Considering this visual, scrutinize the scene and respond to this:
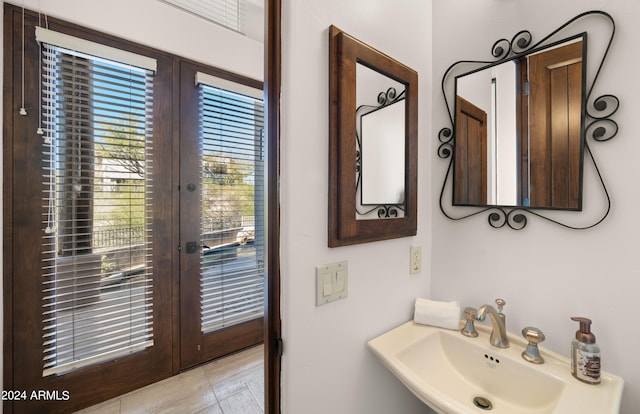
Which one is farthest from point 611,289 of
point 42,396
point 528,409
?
point 42,396

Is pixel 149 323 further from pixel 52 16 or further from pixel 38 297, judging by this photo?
pixel 52 16

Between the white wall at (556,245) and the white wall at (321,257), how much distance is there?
0.26m

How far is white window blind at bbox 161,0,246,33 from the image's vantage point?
199 centimetres

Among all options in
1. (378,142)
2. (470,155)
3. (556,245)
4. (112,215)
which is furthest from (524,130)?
(112,215)

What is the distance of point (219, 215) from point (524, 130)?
2.00m

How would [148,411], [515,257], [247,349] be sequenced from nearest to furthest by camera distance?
1. [515,257]
2. [148,411]
3. [247,349]

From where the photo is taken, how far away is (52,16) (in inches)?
58.1

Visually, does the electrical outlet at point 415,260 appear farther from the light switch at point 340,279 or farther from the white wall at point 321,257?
the light switch at point 340,279

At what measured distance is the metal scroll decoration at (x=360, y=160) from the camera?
911 millimetres

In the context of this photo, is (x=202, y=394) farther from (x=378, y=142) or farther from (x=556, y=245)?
(x=556, y=245)

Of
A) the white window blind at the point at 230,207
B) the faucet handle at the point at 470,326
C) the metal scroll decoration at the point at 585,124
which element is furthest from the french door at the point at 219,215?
the faucet handle at the point at 470,326

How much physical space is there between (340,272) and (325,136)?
0.45 metres

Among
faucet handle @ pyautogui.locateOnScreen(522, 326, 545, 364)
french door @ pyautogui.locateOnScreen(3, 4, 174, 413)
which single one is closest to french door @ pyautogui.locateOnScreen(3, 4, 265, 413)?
french door @ pyautogui.locateOnScreen(3, 4, 174, 413)

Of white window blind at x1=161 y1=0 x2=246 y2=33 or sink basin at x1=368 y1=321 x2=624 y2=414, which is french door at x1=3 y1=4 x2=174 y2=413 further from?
sink basin at x1=368 y1=321 x2=624 y2=414
